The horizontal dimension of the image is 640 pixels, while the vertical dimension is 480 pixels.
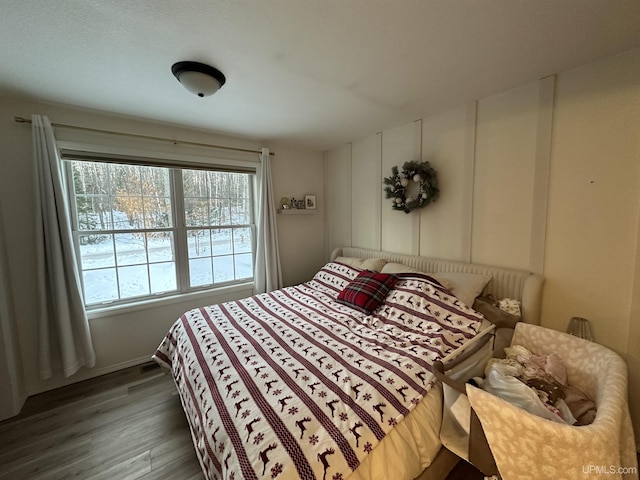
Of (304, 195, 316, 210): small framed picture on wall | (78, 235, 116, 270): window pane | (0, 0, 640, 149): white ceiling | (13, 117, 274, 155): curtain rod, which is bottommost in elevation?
(78, 235, 116, 270): window pane

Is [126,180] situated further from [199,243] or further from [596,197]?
[596,197]

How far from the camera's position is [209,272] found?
2988mm

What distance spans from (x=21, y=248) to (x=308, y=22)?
2.81 metres

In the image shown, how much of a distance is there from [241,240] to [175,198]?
0.89 metres

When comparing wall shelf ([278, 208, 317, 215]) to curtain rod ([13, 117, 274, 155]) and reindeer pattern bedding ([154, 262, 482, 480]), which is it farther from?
reindeer pattern bedding ([154, 262, 482, 480])

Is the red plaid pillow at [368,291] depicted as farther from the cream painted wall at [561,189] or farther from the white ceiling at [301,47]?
the white ceiling at [301,47]

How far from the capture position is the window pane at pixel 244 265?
3.20 meters

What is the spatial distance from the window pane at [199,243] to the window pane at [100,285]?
73 centimetres

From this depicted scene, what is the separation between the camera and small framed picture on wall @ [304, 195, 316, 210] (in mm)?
3529

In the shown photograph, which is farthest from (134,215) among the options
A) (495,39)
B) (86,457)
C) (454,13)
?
(495,39)

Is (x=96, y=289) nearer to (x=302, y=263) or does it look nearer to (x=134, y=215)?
(x=134, y=215)

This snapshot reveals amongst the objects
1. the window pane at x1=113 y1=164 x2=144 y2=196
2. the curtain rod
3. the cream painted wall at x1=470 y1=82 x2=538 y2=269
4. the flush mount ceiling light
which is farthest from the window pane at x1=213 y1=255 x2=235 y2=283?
the cream painted wall at x1=470 y1=82 x2=538 y2=269

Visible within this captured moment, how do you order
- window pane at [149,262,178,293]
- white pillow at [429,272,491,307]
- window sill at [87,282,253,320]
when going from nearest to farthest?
white pillow at [429,272,491,307] → window sill at [87,282,253,320] → window pane at [149,262,178,293]

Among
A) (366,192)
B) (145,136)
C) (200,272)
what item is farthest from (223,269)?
(366,192)
